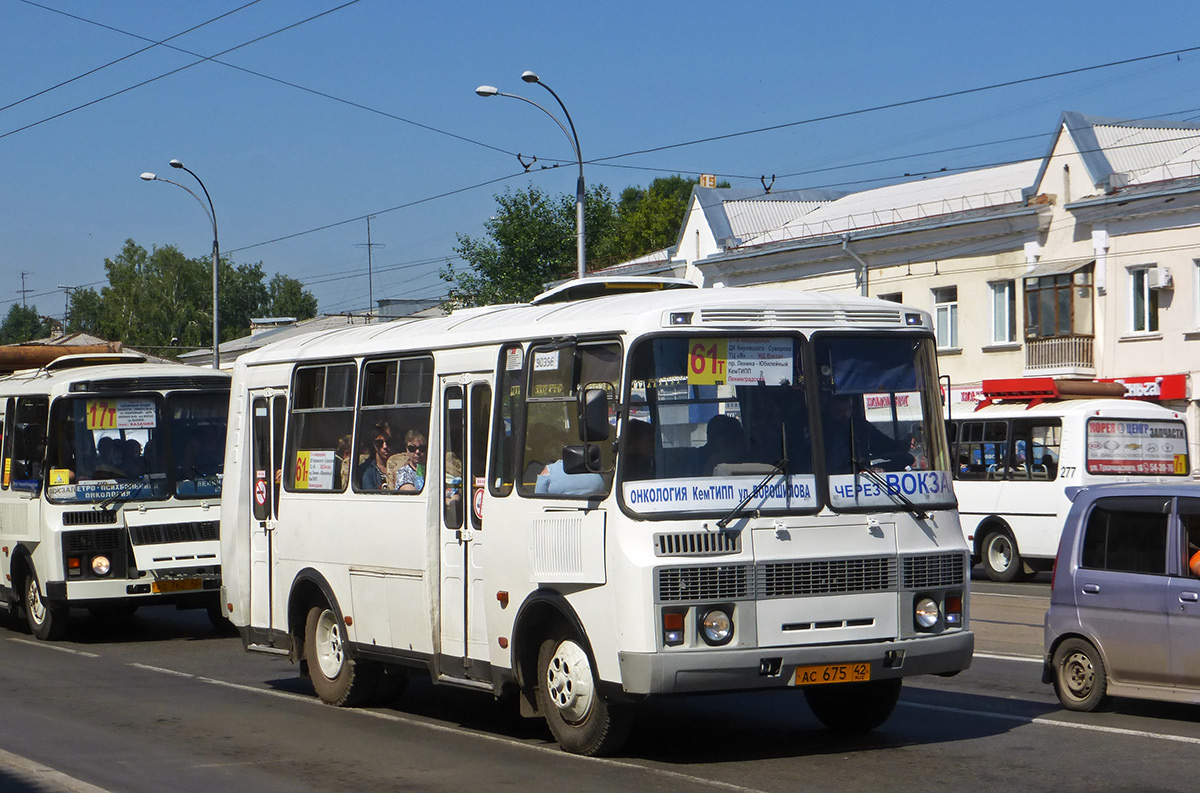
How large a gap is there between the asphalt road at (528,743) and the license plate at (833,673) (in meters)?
0.48


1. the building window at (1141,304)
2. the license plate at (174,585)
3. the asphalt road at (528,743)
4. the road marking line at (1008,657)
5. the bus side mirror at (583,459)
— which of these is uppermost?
the building window at (1141,304)

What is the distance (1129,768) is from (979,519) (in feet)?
61.5

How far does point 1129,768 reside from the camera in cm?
864

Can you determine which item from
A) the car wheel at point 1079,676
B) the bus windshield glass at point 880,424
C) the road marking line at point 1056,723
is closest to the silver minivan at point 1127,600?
the car wheel at point 1079,676

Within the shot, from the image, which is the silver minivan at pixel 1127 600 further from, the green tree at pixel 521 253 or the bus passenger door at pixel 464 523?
the green tree at pixel 521 253

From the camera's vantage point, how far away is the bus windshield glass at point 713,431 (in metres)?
8.84

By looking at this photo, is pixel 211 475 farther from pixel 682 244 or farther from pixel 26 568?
pixel 682 244

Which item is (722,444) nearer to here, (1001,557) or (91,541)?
(91,541)

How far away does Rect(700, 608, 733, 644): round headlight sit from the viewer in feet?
28.7

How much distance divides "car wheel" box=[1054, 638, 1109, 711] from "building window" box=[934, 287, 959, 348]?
31469mm

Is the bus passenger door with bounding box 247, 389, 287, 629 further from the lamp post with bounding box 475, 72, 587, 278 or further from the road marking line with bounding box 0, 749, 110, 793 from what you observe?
the lamp post with bounding box 475, 72, 587, 278

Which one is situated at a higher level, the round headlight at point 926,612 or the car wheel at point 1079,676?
the round headlight at point 926,612

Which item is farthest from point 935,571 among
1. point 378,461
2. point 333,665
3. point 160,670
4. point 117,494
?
point 117,494

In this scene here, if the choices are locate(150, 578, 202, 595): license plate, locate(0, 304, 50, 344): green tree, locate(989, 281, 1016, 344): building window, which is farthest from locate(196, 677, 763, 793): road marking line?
locate(0, 304, 50, 344): green tree
